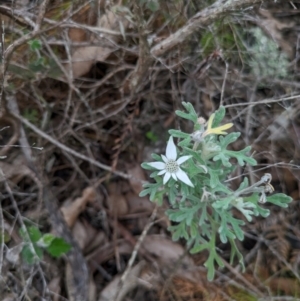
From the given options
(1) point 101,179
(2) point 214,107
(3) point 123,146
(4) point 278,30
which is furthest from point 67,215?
(4) point 278,30

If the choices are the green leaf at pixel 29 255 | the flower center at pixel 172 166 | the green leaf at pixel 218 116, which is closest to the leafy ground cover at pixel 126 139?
the green leaf at pixel 29 255

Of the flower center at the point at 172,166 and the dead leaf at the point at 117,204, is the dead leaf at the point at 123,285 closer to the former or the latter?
the dead leaf at the point at 117,204

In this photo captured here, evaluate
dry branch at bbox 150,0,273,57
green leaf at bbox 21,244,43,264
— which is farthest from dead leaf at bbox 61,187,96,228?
dry branch at bbox 150,0,273,57

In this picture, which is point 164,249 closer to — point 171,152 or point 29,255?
point 29,255

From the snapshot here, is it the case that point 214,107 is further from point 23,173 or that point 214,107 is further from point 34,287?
point 34,287

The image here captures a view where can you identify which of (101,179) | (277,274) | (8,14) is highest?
(8,14)

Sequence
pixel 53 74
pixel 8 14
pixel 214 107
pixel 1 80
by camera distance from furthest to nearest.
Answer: pixel 214 107 → pixel 53 74 → pixel 8 14 → pixel 1 80

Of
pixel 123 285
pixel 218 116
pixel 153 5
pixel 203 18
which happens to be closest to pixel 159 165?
pixel 218 116
